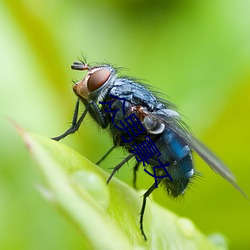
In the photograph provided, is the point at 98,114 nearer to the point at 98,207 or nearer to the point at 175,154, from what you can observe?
the point at 175,154

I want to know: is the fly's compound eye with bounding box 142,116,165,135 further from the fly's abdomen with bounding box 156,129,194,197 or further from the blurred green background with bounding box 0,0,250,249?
the blurred green background with bounding box 0,0,250,249

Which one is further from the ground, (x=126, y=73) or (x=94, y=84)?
(x=94, y=84)

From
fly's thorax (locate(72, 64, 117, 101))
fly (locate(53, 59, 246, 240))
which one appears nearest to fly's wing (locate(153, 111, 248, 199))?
fly (locate(53, 59, 246, 240))

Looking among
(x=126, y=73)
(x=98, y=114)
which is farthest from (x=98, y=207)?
(x=126, y=73)

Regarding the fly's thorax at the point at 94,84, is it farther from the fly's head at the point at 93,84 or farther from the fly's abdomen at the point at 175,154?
the fly's abdomen at the point at 175,154

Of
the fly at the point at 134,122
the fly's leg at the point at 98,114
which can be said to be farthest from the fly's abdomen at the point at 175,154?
the fly's leg at the point at 98,114

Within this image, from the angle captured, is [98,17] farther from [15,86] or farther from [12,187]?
[12,187]

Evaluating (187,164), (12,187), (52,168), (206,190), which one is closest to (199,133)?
(206,190)
